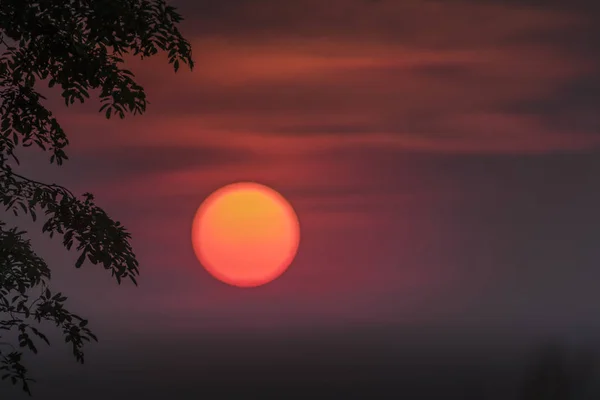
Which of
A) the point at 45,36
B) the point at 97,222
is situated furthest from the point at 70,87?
the point at 97,222

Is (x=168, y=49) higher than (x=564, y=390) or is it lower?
higher

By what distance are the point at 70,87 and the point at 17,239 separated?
7.81ft

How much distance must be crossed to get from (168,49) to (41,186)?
2.79 metres

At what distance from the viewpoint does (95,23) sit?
15148 mm

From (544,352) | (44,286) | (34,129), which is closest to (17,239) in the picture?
(44,286)

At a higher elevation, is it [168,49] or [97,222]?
[168,49]

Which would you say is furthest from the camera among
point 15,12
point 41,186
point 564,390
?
point 564,390

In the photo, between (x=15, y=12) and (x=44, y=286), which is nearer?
(x=15, y=12)

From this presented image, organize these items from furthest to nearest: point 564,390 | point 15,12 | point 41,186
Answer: point 564,390
point 41,186
point 15,12

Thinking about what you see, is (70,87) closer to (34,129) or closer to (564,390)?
(34,129)

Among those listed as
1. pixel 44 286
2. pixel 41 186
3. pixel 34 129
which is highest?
pixel 34 129

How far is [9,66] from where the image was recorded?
1622 centimetres

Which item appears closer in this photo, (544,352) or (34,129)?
(34,129)

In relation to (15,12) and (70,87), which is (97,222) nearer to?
(70,87)
